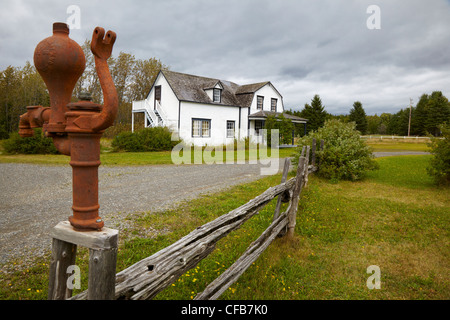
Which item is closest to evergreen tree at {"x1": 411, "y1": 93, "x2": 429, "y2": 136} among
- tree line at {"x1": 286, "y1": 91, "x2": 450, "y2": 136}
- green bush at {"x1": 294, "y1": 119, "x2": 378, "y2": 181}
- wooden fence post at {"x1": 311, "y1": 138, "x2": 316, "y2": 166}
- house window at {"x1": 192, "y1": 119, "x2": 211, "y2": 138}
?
tree line at {"x1": 286, "y1": 91, "x2": 450, "y2": 136}

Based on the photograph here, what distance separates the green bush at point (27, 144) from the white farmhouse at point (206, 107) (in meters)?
9.24

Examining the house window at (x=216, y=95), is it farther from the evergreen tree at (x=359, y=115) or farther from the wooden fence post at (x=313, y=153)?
the evergreen tree at (x=359, y=115)

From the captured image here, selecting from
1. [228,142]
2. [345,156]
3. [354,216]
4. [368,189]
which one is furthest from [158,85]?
[354,216]

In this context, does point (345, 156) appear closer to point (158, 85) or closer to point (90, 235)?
point (90, 235)

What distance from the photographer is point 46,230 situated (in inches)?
213

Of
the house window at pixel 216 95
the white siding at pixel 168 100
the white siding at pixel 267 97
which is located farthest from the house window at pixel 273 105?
the white siding at pixel 168 100

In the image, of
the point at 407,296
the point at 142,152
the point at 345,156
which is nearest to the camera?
the point at 407,296

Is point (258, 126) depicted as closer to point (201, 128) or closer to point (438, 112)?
point (201, 128)

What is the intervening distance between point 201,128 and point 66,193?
18.3 m

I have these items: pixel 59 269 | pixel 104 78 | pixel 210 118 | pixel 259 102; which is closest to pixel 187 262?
pixel 59 269

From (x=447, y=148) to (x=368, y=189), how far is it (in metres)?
3.22

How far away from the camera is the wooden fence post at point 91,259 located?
1.54m

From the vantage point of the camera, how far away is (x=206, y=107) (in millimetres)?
26219

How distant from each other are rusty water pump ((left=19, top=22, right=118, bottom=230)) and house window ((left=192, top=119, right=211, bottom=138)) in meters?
23.9
